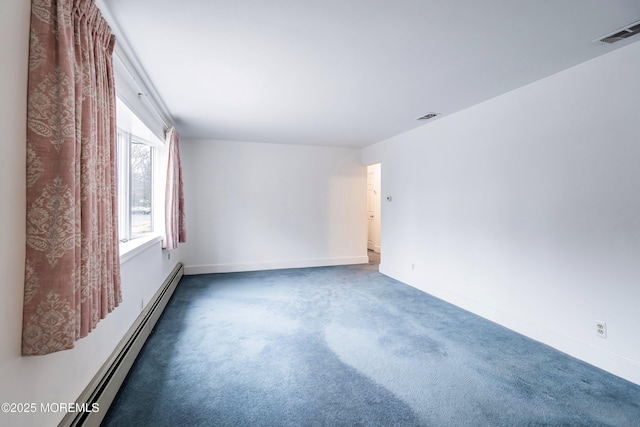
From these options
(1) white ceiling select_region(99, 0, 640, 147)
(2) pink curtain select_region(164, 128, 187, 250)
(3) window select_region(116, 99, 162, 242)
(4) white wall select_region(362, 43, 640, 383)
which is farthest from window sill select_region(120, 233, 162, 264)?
(4) white wall select_region(362, 43, 640, 383)

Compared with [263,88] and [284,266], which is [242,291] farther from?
[263,88]

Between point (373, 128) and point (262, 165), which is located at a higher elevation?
point (373, 128)

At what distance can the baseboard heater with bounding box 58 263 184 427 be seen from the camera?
5.01 ft

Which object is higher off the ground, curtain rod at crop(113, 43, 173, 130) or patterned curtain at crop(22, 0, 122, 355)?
curtain rod at crop(113, 43, 173, 130)

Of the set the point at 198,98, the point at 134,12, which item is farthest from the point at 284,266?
the point at 134,12

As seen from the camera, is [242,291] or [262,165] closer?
[242,291]

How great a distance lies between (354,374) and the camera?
220 cm

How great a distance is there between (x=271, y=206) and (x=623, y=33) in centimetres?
487

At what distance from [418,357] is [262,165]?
14.0ft

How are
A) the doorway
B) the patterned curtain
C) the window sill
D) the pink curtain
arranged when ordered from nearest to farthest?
the patterned curtain → the window sill → the pink curtain → the doorway

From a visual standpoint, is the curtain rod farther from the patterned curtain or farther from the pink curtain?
the patterned curtain

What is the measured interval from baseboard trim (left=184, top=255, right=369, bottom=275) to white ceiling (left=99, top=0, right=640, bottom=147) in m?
2.91

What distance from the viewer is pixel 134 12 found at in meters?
1.76

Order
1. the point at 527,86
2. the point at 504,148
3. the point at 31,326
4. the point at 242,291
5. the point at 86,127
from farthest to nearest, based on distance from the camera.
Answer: the point at 242,291, the point at 504,148, the point at 527,86, the point at 86,127, the point at 31,326
